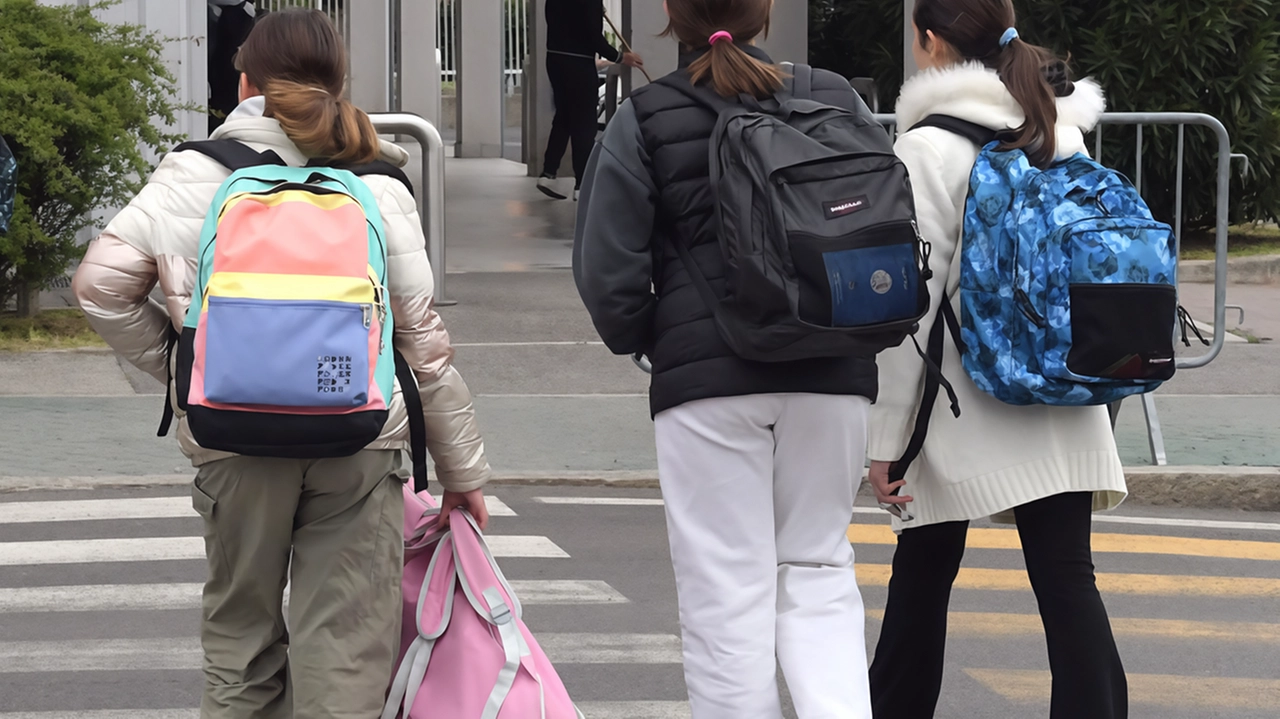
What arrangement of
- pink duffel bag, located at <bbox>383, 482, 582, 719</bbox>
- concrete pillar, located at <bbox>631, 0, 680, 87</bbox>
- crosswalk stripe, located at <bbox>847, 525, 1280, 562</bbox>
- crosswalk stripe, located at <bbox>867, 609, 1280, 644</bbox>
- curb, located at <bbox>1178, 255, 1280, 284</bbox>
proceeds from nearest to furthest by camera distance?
pink duffel bag, located at <bbox>383, 482, 582, 719</bbox>, crosswalk stripe, located at <bbox>867, 609, 1280, 644</bbox>, crosswalk stripe, located at <bbox>847, 525, 1280, 562</bbox>, concrete pillar, located at <bbox>631, 0, 680, 87</bbox>, curb, located at <bbox>1178, 255, 1280, 284</bbox>

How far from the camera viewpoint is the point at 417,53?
25.3 m

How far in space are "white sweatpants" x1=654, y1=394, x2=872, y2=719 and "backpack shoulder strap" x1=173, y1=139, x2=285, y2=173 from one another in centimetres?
96

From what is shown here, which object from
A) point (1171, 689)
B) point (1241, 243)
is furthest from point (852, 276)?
point (1241, 243)

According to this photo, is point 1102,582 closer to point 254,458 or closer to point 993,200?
point 993,200

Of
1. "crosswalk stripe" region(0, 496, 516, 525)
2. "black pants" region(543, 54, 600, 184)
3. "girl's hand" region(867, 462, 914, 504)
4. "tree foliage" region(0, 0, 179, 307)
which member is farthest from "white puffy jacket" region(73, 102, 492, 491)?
"black pants" region(543, 54, 600, 184)

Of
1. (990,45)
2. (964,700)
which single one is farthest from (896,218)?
(964,700)

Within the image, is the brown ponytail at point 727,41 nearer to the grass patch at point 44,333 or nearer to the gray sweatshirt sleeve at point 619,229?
the gray sweatshirt sleeve at point 619,229

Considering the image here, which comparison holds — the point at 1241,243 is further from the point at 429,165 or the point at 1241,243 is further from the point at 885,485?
the point at 885,485

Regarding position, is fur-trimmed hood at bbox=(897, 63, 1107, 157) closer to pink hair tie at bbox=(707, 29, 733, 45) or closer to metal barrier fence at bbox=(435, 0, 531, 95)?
pink hair tie at bbox=(707, 29, 733, 45)

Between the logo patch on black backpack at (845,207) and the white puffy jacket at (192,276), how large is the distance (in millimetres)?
805

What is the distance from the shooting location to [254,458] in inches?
131

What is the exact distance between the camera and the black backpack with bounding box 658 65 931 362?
3281 millimetres

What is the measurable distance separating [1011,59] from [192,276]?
1850mm

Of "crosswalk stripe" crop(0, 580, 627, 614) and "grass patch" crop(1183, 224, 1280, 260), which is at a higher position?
"crosswalk stripe" crop(0, 580, 627, 614)
